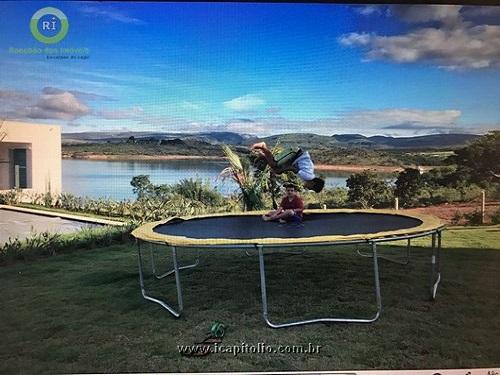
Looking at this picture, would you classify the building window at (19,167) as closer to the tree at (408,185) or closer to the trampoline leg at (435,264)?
the tree at (408,185)

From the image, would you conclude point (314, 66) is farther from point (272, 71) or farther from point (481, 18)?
point (481, 18)

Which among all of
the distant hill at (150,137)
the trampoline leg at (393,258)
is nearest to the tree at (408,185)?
the trampoline leg at (393,258)

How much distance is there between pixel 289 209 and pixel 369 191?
Result: 476 millimetres

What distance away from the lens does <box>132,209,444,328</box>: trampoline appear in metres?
2.51

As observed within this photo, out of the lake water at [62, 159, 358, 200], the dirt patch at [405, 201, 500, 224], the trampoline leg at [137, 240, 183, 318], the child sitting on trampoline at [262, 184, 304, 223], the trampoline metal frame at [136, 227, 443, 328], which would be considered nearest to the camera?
the trampoline metal frame at [136, 227, 443, 328]

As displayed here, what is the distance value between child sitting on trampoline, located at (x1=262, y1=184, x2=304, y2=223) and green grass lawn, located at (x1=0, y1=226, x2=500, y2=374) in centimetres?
27

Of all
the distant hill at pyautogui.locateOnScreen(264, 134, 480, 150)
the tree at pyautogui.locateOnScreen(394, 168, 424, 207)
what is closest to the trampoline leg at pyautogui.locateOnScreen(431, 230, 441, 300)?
the tree at pyautogui.locateOnScreen(394, 168, 424, 207)

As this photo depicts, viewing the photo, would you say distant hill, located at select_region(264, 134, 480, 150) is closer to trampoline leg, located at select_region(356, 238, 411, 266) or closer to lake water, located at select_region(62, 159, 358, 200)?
lake water, located at select_region(62, 159, 358, 200)

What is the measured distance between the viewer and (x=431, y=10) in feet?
8.67

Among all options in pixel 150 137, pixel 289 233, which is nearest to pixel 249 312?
pixel 289 233

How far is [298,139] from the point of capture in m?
2.75

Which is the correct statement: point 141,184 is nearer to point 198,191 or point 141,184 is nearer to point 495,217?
point 198,191

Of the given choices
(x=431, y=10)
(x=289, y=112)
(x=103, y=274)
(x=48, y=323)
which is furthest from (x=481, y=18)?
(x=48, y=323)

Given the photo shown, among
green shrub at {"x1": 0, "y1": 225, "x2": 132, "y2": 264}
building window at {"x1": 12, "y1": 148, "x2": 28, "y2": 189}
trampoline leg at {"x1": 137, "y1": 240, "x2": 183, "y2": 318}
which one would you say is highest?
building window at {"x1": 12, "y1": 148, "x2": 28, "y2": 189}
